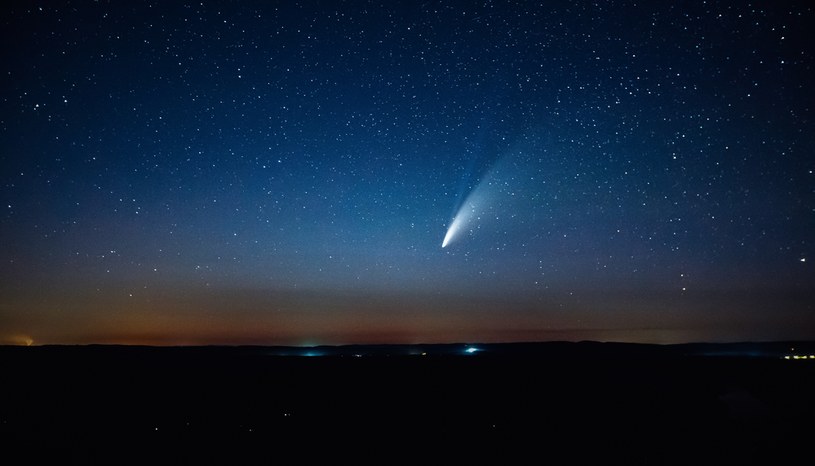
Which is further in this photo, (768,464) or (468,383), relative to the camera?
(468,383)

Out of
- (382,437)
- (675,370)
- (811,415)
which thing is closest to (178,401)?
(382,437)

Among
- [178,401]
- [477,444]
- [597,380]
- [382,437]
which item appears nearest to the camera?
[477,444]

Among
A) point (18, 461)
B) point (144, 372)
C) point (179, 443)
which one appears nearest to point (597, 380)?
point (179, 443)

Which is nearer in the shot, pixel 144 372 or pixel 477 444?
pixel 477 444

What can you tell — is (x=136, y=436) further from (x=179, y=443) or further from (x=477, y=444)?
(x=477, y=444)

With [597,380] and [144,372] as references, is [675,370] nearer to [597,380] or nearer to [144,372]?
[597,380]

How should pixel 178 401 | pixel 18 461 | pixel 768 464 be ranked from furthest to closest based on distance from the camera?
1. pixel 178 401
2. pixel 18 461
3. pixel 768 464

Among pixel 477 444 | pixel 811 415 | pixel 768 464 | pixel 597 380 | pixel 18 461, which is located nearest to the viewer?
pixel 768 464
